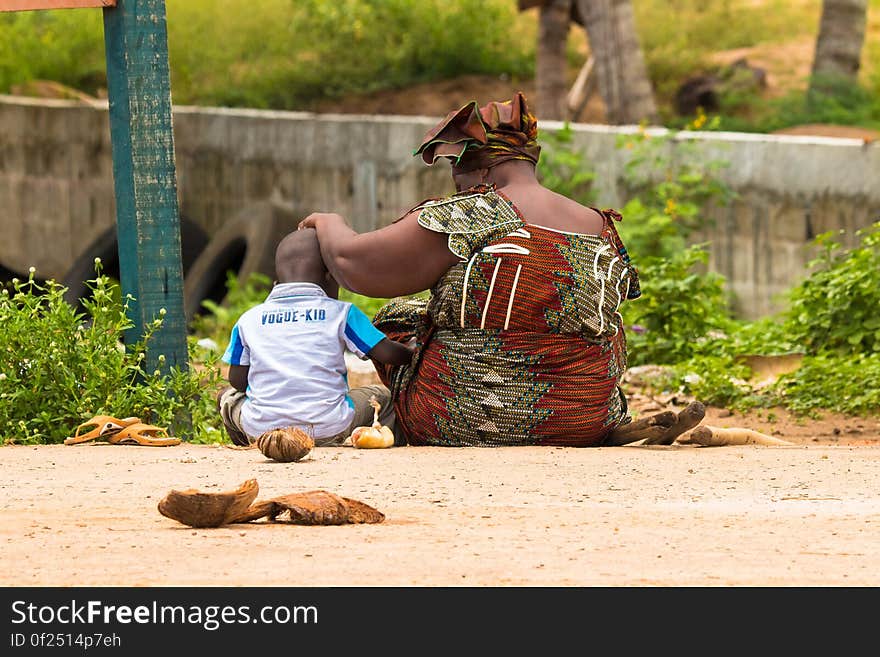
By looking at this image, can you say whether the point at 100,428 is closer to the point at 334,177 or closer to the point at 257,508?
the point at 257,508

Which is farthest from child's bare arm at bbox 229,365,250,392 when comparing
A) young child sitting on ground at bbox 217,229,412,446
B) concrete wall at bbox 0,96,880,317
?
concrete wall at bbox 0,96,880,317

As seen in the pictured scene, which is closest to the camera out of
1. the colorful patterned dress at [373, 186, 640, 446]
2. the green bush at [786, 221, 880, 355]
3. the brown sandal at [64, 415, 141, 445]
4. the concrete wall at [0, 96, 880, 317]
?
the colorful patterned dress at [373, 186, 640, 446]

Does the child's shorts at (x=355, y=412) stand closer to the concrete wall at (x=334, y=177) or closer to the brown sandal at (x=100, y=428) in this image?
the brown sandal at (x=100, y=428)

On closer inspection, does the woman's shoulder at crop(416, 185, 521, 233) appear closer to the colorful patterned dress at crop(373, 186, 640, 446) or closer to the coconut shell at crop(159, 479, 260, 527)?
the colorful patterned dress at crop(373, 186, 640, 446)

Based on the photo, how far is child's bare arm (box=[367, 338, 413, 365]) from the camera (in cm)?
558

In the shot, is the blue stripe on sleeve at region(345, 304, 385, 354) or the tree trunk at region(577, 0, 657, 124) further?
the tree trunk at region(577, 0, 657, 124)

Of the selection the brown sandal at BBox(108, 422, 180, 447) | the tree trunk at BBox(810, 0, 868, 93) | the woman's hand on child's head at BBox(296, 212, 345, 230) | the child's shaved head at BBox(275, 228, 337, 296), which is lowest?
the brown sandal at BBox(108, 422, 180, 447)

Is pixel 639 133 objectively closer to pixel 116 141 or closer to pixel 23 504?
pixel 116 141

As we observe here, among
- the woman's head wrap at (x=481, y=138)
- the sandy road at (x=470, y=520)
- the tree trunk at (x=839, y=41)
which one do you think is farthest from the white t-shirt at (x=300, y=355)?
the tree trunk at (x=839, y=41)

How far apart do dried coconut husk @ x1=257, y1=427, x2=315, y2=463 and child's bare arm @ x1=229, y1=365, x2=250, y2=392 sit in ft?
2.10

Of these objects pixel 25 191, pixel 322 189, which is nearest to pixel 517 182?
pixel 322 189

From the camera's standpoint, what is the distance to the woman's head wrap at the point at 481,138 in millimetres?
5527

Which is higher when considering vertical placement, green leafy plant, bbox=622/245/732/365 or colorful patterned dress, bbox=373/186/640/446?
colorful patterned dress, bbox=373/186/640/446

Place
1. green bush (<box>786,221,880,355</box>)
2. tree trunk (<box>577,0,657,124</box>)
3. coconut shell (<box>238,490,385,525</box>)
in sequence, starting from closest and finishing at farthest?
coconut shell (<box>238,490,385,525</box>) < green bush (<box>786,221,880,355</box>) < tree trunk (<box>577,0,657,124</box>)
